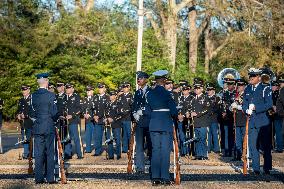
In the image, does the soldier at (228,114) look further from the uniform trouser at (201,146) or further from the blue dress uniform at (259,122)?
the blue dress uniform at (259,122)

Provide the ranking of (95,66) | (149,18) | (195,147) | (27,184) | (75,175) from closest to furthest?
(27,184) < (75,175) < (195,147) < (95,66) < (149,18)

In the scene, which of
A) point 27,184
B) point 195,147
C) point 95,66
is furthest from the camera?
point 95,66

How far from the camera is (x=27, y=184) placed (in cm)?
1244

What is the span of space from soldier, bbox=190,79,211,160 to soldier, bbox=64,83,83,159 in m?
3.06

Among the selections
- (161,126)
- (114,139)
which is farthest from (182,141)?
(161,126)

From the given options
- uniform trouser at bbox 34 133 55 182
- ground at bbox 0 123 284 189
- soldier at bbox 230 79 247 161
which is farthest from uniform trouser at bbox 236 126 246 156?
uniform trouser at bbox 34 133 55 182

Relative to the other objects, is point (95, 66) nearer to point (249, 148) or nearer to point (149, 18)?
point (149, 18)

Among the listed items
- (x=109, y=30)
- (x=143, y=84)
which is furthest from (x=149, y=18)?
(x=143, y=84)

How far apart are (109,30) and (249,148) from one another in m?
26.5

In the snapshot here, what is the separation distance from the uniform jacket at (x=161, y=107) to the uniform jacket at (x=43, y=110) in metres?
1.88

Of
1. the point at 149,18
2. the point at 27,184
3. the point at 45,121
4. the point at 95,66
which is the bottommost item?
the point at 27,184

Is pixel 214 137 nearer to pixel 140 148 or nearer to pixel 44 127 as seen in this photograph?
pixel 140 148

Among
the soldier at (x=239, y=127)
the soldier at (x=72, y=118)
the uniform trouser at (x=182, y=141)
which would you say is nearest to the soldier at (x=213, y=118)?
the uniform trouser at (x=182, y=141)

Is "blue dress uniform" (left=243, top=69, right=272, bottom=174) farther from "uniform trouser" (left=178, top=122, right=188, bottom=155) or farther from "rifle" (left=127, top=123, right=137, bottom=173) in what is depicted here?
"uniform trouser" (left=178, top=122, right=188, bottom=155)
